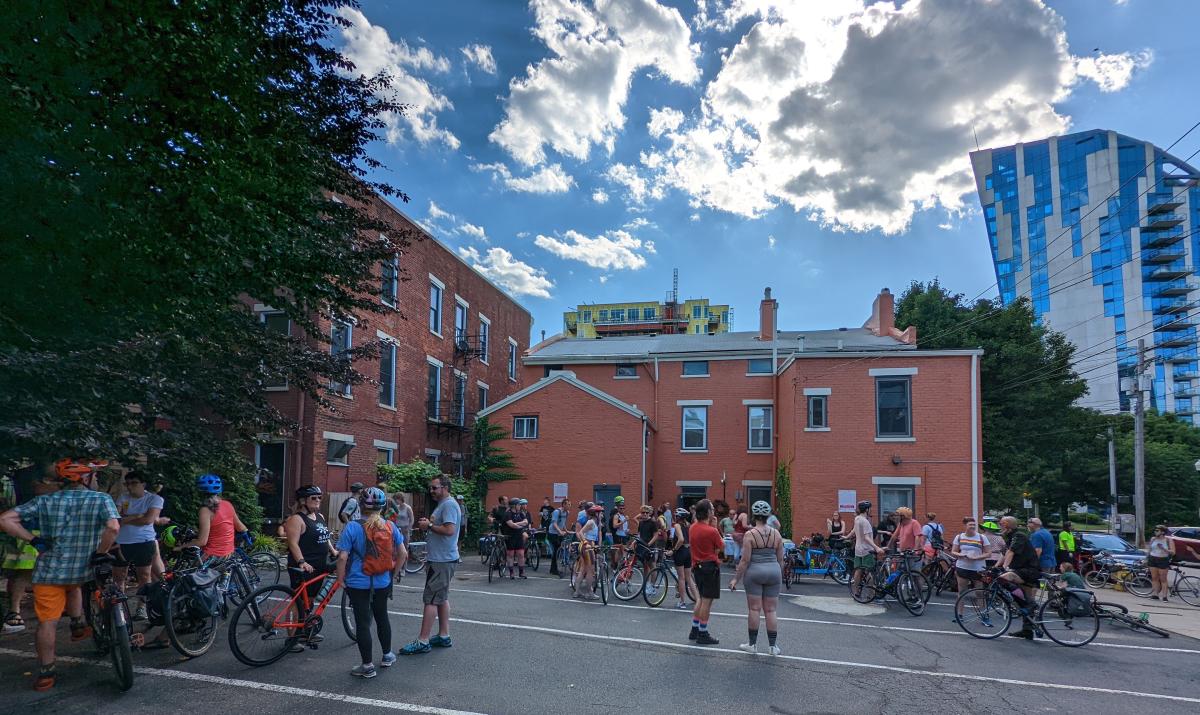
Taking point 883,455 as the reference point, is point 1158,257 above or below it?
above

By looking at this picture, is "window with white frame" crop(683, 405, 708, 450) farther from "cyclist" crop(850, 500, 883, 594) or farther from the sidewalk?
"cyclist" crop(850, 500, 883, 594)

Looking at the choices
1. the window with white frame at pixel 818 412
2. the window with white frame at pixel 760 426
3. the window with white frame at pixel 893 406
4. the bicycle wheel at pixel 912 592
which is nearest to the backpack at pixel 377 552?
the bicycle wheel at pixel 912 592

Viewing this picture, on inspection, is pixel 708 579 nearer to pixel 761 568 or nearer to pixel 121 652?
pixel 761 568

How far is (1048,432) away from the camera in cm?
3092

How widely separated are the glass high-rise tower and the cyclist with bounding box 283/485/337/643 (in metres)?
111

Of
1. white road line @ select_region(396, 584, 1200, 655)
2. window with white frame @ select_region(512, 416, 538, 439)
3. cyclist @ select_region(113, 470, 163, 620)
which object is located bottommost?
white road line @ select_region(396, 584, 1200, 655)

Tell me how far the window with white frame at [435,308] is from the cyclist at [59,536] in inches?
814

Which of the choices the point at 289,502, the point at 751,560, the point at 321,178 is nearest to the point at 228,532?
the point at 321,178

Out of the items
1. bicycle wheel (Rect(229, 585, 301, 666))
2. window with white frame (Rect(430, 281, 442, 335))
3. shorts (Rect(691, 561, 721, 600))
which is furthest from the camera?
window with white frame (Rect(430, 281, 442, 335))

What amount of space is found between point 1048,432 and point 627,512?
20298mm

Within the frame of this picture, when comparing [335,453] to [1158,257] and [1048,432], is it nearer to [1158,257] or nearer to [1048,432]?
[1048,432]

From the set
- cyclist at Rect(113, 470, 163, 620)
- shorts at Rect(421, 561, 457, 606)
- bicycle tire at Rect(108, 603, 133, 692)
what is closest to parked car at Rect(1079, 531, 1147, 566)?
shorts at Rect(421, 561, 457, 606)

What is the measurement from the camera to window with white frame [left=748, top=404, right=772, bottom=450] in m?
28.5

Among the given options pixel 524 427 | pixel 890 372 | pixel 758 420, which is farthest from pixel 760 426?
pixel 524 427
